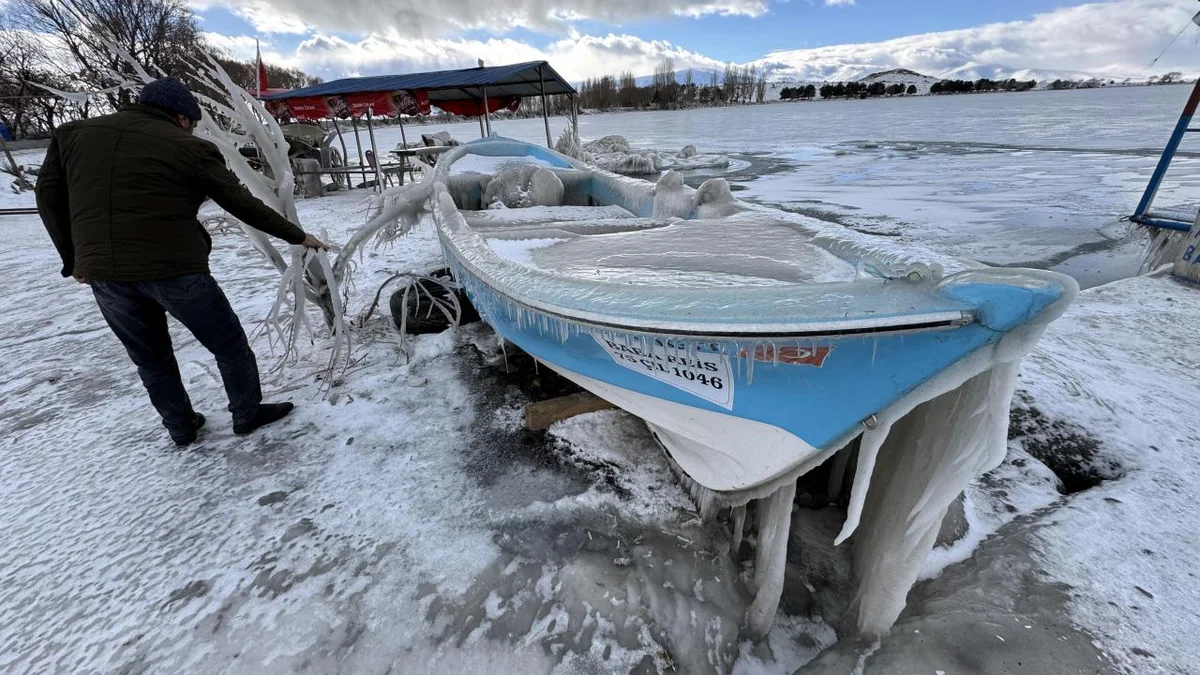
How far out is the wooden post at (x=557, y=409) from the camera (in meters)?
2.67

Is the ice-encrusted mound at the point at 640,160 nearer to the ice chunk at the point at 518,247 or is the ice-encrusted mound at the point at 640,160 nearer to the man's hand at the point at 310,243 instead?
the ice chunk at the point at 518,247

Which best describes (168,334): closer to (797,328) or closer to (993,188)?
(797,328)

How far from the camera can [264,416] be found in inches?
107

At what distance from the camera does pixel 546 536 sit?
2047 millimetres

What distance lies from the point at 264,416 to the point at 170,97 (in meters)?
1.61

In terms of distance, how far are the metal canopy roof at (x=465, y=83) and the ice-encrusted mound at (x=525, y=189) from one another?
262 inches

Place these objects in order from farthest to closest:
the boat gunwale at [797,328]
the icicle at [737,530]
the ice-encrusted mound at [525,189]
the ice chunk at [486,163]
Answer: the ice chunk at [486,163] → the ice-encrusted mound at [525,189] → the icicle at [737,530] → the boat gunwale at [797,328]

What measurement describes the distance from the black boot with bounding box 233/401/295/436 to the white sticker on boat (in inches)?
82.2

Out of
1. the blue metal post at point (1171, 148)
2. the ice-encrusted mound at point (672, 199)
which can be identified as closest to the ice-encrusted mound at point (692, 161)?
the blue metal post at point (1171, 148)

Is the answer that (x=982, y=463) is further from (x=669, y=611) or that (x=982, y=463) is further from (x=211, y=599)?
(x=211, y=599)

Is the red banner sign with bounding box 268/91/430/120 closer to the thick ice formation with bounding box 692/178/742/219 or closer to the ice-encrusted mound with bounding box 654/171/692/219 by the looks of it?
the ice-encrusted mound with bounding box 654/171/692/219

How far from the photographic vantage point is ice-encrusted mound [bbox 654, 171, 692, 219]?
3.63 m

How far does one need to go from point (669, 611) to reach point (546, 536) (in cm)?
57

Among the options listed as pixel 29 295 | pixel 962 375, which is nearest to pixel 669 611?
pixel 962 375
